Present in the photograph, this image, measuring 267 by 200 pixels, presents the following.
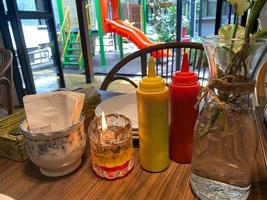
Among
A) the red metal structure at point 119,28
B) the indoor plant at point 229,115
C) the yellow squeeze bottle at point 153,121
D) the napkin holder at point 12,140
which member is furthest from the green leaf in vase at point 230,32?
the red metal structure at point 119,28

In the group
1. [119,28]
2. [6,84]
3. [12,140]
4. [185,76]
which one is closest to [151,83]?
[185,76]

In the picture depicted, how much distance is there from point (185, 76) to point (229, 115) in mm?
106

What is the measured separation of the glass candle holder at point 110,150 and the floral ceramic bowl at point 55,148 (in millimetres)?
30

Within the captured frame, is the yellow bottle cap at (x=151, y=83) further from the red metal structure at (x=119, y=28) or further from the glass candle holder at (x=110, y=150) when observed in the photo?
the red metal structure at (x=119, y=28)

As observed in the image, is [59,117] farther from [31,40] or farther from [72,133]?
[31,40]

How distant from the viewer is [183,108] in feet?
1.32

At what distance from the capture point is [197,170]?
0.39 metres

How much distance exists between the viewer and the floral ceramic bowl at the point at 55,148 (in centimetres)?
39

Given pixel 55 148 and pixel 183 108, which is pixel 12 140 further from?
pixel 183 108

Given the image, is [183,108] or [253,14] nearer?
[253,14]

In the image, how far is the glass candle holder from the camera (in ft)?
1.31

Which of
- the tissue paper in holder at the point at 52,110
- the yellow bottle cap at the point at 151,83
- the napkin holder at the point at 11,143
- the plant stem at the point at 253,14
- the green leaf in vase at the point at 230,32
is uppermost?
the plant stem at the point at 253,14

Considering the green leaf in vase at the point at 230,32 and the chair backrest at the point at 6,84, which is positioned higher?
the green leaf in vase at the point at 230,32

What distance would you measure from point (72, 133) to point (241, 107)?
29 centimetres
